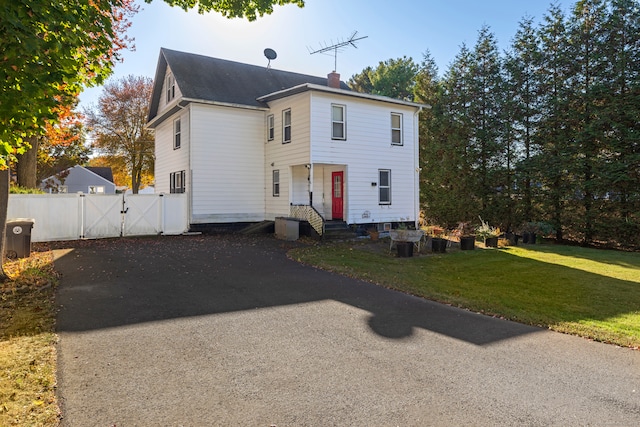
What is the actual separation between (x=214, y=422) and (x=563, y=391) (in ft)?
10.1

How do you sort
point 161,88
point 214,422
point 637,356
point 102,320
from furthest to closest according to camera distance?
point 161,88
point 102,320
point 637,356
point 214,422

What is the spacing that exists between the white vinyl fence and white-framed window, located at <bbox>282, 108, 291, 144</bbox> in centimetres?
491

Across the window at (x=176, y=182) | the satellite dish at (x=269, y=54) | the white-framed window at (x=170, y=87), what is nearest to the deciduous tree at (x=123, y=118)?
the white-framed window at (x=170, y=87)

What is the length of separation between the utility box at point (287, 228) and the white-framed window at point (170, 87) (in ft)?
26.8

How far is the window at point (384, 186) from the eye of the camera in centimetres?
1720

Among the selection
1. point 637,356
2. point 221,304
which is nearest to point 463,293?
point 637,356

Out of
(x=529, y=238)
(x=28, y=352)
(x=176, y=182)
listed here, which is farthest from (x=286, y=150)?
(x=28, y=352)

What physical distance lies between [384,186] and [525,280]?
30.7 feet

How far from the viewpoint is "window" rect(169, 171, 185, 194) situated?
18234 mm

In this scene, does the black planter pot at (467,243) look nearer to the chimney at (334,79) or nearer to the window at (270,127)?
the window at (270,127)

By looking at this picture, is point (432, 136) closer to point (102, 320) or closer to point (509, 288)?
point (509, 288)

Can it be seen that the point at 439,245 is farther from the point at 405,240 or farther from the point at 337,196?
the point at 337,196

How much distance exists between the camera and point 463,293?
24.0ft

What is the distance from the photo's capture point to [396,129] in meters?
17.8
